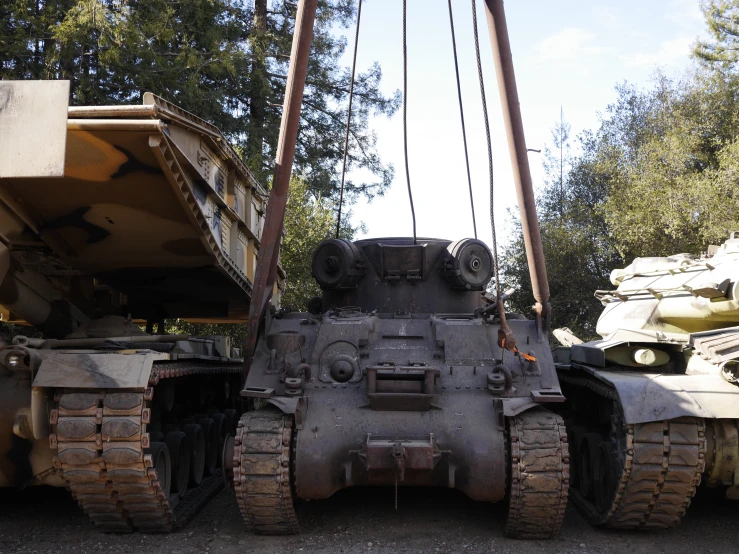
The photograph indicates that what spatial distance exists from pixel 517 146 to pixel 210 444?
17.2ft

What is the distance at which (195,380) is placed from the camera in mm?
9891

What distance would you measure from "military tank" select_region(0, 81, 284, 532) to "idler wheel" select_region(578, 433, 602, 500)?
3.96 m

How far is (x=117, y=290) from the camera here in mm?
10773

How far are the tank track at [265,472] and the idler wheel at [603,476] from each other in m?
2.83

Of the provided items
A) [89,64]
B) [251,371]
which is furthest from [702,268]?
[89,64]

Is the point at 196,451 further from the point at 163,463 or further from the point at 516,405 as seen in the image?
the point at 516,405

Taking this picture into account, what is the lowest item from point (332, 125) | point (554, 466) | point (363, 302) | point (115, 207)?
point (554, 466)

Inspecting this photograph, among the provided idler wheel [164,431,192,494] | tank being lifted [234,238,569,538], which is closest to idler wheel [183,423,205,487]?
idler wheel [164,431,192,494]

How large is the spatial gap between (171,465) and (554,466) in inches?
153

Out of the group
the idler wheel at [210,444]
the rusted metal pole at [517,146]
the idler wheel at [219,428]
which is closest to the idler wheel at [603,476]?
Answer: the rusted metal pole at [517,146]

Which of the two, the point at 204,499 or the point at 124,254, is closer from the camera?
the point at 204,499

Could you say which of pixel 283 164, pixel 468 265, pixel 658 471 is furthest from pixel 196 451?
pixel 658 471

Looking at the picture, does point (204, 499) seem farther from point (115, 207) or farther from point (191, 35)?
point (191, 35)

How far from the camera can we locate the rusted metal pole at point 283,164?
780cm
